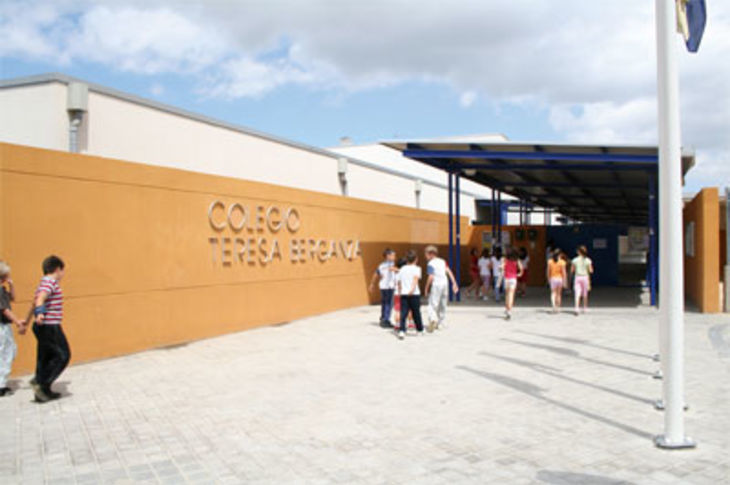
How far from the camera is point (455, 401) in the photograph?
6.96 m

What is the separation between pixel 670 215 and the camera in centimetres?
539

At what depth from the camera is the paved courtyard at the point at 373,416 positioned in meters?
4.92

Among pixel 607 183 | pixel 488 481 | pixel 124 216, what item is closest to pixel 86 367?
pixel 124 216

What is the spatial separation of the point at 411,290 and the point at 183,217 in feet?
13.2

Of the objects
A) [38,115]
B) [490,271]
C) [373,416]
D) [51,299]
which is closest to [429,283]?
[373,416]

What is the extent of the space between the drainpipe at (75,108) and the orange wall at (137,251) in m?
A: 1.60

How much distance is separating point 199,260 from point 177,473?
21.4 feet

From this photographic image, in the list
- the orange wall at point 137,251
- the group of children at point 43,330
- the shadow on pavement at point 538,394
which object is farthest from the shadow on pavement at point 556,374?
the group of children at point 43,330

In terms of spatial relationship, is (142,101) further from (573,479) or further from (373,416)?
(573,479)

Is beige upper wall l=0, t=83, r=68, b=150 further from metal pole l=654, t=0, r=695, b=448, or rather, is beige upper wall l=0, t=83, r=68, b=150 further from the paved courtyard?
metal pole l=654, t=0, r=695, b=448

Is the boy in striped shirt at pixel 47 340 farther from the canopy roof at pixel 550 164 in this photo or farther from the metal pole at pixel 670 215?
the canopy roof at pixel 550 164

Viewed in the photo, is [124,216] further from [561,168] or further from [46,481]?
[561,168]

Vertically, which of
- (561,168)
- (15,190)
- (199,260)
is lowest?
(199,260)

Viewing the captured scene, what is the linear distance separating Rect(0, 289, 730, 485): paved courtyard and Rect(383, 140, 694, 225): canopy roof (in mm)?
5432
